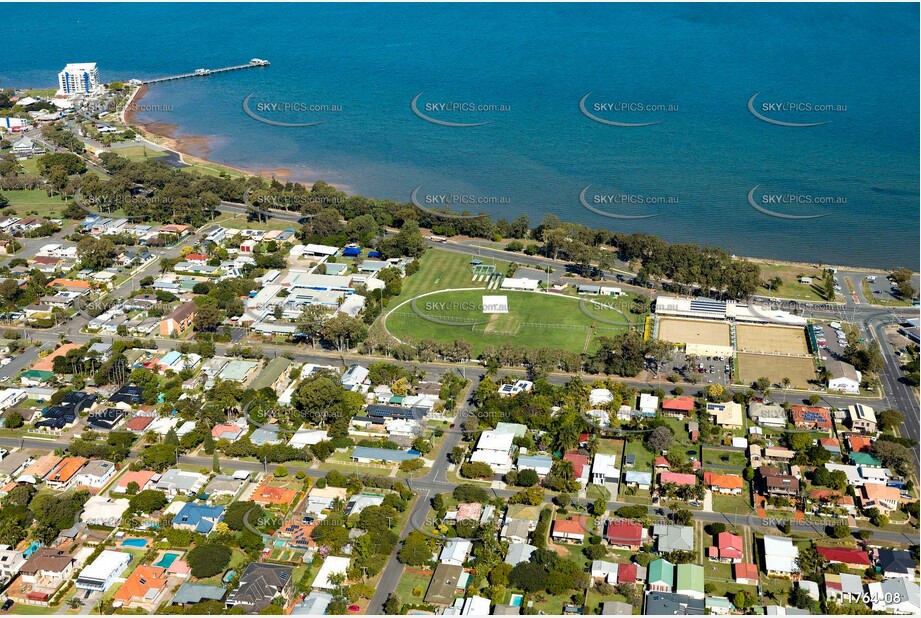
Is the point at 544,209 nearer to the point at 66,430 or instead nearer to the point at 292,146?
the point at 292,146

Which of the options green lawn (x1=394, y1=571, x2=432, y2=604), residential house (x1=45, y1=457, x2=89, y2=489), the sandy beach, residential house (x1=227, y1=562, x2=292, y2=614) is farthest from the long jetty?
green lawn (x1=394, y1=571, x2=432, y2=604)

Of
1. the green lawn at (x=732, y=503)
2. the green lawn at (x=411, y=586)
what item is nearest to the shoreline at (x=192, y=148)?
the green lawn at (x=732, y=503)

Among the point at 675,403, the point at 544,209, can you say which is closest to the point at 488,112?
the point at 544,209

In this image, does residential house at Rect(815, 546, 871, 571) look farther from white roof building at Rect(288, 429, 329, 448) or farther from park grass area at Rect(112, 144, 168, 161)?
park grass area at Rect(112, 144, 168, 161)

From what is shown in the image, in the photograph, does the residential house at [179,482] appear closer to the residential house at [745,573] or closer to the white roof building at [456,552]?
the white roof building at [456,552]

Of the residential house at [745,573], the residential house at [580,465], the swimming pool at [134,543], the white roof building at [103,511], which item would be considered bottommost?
the residential house at [745,573]

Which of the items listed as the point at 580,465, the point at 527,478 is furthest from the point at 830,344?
the point at 527,478

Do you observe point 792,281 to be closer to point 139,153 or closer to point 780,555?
point 780,555
